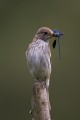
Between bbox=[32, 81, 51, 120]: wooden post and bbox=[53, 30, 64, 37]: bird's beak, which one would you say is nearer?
bbox=[32, 81, 51, 120]: wooden post

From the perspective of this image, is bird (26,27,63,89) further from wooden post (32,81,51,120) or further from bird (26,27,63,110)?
wooden post (32,81,51,120)

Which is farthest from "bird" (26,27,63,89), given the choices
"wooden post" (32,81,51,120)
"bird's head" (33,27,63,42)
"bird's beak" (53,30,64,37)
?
"wooden post" (32,81,51,120)

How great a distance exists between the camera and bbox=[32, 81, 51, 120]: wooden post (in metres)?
9.52

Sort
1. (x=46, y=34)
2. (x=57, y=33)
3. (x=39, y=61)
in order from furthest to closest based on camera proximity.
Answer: (x=46, y=34) < (x=57, y=33) < (x=39, y=61)

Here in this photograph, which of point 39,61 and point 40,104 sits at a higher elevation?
point 39,61

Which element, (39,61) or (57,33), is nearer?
(39,61)

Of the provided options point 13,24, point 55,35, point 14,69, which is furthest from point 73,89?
point 55,35

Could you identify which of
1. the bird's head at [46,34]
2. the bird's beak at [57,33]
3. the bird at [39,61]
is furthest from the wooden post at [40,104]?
the bird's head at [46,34]

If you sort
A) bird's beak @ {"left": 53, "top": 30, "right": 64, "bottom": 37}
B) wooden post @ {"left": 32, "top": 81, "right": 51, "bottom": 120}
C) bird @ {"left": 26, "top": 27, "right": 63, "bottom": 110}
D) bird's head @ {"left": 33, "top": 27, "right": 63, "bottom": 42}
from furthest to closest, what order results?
1. bird's head @ {"left": 33, "top": 27, "right": 63, "bottom": 42}
2. bird's beak @ {"left": 53, "top": 30, "right": 64, "bottom": 37}
3. bird @ {"left": 26, "top": 27, "right": 63, "bottom": 110}
4. wooden post @ {"left": 32, "top": 81, "right": 51, "bottom": 120}

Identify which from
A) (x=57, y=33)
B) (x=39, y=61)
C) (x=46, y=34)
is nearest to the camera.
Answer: (x=39, y=61)

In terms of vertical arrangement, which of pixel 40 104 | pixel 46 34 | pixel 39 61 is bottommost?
pixel 40 104

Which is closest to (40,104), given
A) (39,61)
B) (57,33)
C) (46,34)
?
(39,61)

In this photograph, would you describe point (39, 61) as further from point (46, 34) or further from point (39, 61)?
point (46, 34)

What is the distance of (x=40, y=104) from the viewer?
9.70 m
